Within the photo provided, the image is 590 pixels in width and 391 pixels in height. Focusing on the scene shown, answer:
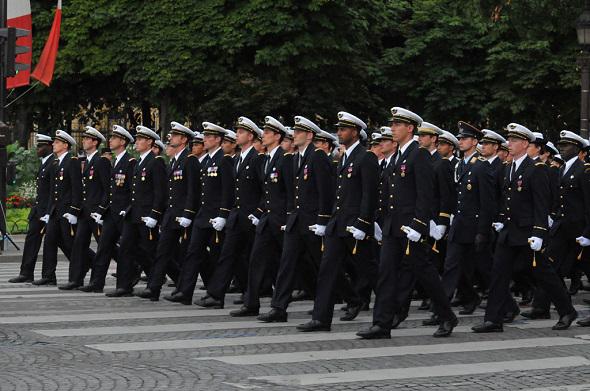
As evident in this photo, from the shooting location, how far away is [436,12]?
49.1 metres

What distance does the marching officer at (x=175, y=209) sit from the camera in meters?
15.9

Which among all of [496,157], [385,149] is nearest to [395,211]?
[385,149]

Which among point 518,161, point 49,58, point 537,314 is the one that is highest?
point 49,58

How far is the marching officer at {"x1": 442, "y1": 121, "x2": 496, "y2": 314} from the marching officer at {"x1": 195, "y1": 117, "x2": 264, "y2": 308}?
2227mm

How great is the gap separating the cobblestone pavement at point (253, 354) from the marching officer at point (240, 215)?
352 millimetres

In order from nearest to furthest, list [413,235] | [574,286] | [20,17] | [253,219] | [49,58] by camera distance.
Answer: [413,235]
[253,219]
[574,286]
[20,17]
[49,58]

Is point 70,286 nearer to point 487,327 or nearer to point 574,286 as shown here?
point 487,327

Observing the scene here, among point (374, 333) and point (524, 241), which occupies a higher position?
point (524, 241)

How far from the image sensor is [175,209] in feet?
52.6

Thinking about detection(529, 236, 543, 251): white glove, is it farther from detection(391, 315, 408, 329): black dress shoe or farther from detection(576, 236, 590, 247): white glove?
detection(576, 236, 590, 247): white glove

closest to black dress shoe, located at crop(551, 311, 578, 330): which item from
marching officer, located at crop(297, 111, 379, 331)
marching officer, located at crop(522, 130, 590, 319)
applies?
marching officer, located at crop(297, 111, 379, 331)

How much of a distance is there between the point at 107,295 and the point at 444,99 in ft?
107

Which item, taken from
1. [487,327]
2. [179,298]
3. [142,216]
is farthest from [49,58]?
[487,327]

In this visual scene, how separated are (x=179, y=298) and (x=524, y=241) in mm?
4337
